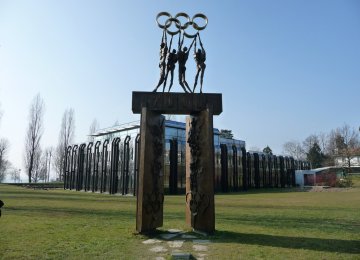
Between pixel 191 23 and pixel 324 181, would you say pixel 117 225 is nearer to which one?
pixel 191 23

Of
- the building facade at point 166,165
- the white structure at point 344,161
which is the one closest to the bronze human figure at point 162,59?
the building facade at point 166,165

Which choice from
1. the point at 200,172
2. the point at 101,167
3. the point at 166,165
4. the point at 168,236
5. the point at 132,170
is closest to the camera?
the point at 168,236

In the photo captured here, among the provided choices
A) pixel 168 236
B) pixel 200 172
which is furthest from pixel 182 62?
pixel 168 236

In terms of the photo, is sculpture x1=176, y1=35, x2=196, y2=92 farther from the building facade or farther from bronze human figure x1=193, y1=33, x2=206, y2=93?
the building facade

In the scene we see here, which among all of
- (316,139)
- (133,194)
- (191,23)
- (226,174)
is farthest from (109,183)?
(316,139)

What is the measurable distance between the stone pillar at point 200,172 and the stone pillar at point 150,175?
1043 mm

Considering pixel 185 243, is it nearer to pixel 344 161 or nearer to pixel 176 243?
pixel 176 243

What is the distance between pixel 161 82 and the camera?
1190 cm

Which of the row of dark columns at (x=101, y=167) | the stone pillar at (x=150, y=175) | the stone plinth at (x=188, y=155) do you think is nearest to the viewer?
the stone pillar at (x=150, y=175)

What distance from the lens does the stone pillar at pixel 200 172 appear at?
1089cm

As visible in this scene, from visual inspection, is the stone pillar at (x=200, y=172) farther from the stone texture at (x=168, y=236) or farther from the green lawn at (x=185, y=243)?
the stone texture at (x=168, y=236)

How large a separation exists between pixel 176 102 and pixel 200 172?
2643 mm

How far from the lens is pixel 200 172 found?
11.3 m

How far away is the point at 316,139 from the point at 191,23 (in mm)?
79135
